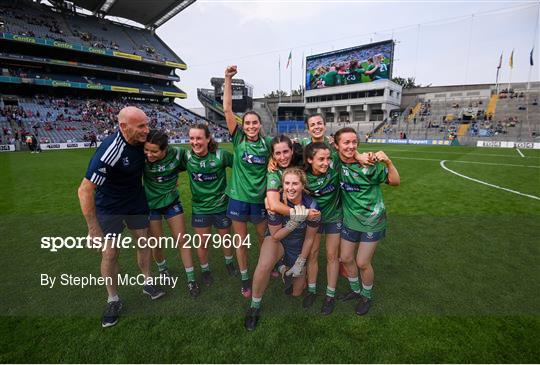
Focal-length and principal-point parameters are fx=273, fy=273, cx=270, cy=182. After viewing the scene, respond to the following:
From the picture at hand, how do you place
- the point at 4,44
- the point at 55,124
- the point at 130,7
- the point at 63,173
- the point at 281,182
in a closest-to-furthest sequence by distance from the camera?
the point at 281,182, the point at 63,173, the point at 55,124, the point at 4,44, the point at 130,7

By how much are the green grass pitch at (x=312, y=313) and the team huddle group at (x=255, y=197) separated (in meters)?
0.25

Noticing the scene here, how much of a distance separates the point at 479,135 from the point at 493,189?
2957 centimetres

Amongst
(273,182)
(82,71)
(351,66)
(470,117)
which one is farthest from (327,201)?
(351,66)

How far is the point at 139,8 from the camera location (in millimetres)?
45531

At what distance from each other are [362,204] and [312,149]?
0.90 m

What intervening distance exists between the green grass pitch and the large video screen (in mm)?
49722

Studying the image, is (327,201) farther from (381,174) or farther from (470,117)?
(470,117)

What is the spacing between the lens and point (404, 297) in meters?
3.65

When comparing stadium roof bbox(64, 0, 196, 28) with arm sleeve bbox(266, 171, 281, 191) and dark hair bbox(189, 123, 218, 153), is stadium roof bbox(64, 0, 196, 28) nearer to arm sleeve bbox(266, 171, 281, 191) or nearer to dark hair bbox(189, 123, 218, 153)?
dark hair bbox(189, 123, 218, 153)

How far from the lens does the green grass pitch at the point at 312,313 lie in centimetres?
275

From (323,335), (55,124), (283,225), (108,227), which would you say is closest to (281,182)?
(283,225)

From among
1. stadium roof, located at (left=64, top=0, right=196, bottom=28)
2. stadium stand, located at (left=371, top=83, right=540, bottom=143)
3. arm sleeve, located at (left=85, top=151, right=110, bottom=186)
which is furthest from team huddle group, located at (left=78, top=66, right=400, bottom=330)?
stadium roof, located at (left=64, top=0, right=196, bottom=28)

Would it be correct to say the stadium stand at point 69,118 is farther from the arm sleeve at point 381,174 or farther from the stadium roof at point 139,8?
the arm sleeve at point 381,174

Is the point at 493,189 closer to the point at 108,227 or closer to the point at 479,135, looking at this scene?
the point at 108,227
